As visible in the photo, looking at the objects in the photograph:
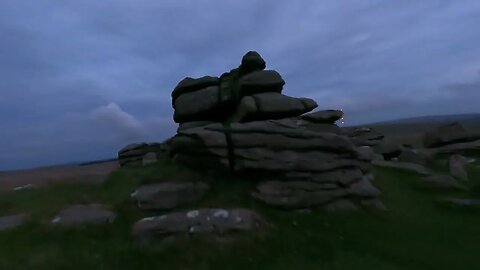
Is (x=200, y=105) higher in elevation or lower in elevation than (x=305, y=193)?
higher

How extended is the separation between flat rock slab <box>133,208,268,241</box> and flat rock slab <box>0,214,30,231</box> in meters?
4.96

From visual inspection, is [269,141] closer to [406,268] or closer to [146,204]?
[146,204]

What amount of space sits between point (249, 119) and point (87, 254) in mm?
11307

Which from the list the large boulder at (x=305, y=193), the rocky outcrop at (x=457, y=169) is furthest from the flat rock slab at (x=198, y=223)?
the rocky outcrop at (x=457, y=169)

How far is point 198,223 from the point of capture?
18188 mm

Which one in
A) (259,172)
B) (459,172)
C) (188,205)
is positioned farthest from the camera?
(459,172)

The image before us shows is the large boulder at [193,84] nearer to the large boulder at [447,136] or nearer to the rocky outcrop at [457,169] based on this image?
the rocky outcrop at [457,169]

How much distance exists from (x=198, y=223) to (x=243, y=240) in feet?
6.36

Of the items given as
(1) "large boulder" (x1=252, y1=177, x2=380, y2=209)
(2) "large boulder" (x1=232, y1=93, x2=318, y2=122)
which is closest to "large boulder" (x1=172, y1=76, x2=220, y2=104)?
(2) "large boulder" (x1=232, y1=93, x2=318, y2=122)

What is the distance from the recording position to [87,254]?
54.8 feet

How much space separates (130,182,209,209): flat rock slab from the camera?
19.9 metres

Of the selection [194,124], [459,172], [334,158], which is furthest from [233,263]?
[459,172]

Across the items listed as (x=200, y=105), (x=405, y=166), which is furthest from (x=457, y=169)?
(x=200, y=105)

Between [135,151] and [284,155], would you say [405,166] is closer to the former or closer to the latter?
[284,155]
